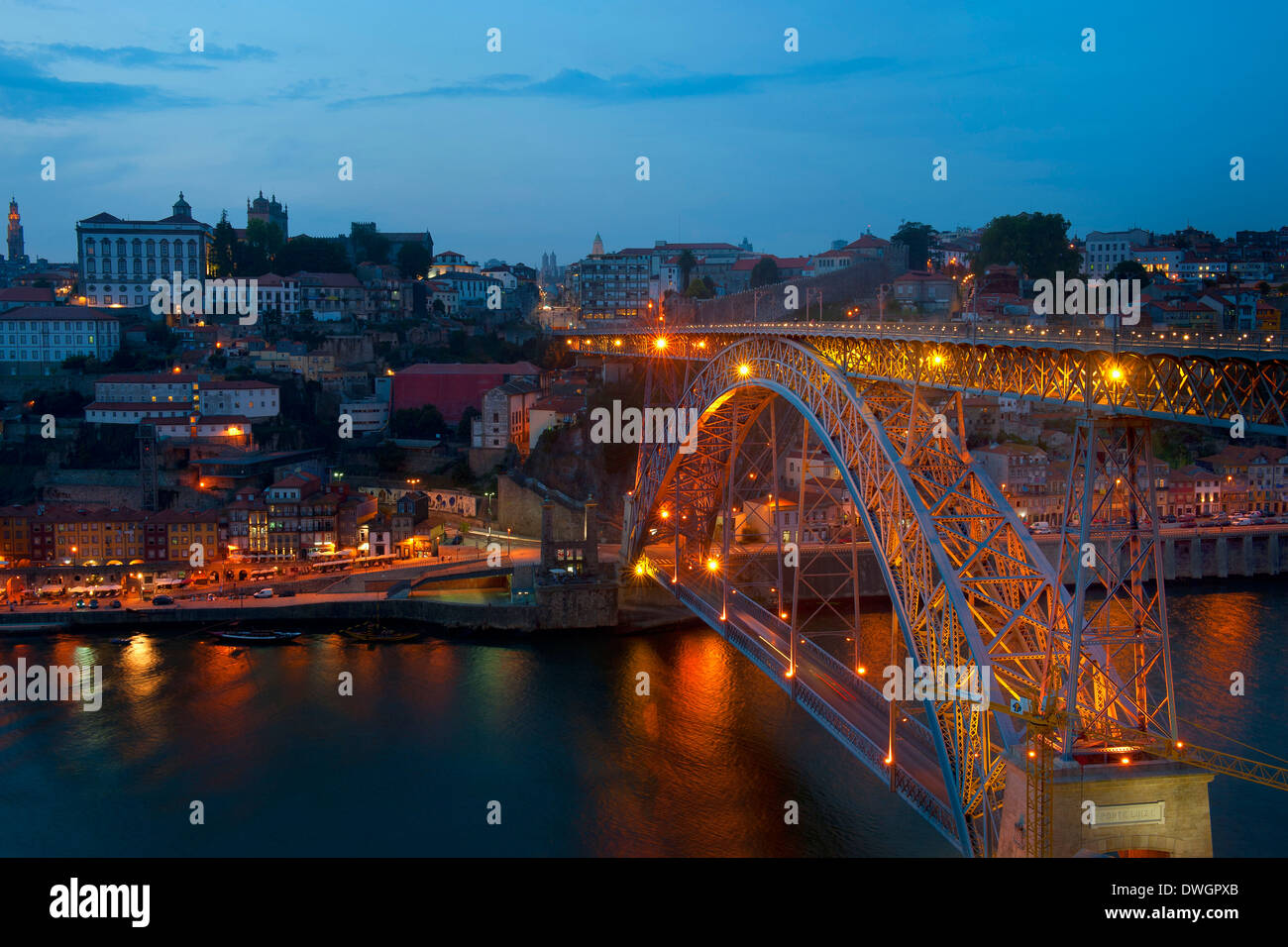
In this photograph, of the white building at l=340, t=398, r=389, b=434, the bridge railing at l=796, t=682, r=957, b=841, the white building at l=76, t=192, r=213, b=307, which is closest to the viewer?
the bridge railing at l=796, t=682, r=957, b=841

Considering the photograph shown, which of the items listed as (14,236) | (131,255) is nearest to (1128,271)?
(131,255)

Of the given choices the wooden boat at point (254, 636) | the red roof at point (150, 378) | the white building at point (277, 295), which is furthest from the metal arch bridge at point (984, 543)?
the white building at point (277, 295)

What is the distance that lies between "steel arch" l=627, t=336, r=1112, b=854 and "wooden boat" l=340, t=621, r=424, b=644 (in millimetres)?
9329

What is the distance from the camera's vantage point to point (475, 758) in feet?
40.6

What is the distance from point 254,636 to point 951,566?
13104mm

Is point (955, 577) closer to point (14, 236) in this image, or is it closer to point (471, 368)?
point (471, 368)

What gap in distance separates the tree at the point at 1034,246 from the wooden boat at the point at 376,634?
16.4 meters

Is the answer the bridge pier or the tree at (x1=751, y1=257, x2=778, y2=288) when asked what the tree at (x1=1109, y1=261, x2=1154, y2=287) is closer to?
the tree at (x1=751, y1=257, x2=778, y2=288)

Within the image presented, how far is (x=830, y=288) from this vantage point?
28984 mm

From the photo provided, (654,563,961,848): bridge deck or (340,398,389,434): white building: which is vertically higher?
(340,398,389,434): white building

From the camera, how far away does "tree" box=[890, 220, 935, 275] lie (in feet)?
112

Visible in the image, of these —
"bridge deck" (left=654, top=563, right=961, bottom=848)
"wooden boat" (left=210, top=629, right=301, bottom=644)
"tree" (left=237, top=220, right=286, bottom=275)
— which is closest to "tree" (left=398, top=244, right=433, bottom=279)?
"tree" (left=237, top=220, right=286, bottom=275)
